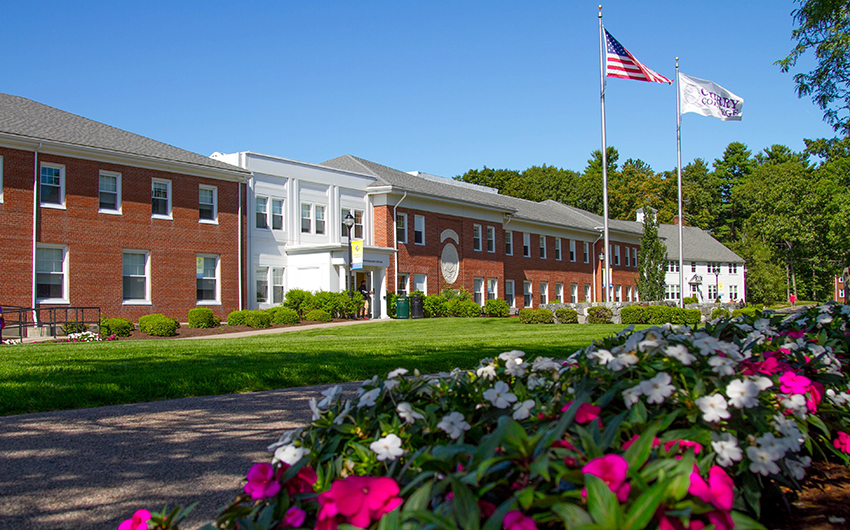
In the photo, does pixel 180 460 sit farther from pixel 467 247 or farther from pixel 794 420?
pixel 467 247

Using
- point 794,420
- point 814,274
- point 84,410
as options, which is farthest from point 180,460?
point 814,274

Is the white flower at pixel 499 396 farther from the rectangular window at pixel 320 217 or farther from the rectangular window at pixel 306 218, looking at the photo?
the rectangular window at pixel 320 217

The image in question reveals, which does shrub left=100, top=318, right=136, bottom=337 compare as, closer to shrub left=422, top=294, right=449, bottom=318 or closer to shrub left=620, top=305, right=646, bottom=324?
shrub left=422, top=294, right=449, bottom=318

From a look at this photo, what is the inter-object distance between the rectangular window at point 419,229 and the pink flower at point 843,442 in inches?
1220

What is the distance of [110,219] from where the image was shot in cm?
2378

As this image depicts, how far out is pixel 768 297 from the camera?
221 ft

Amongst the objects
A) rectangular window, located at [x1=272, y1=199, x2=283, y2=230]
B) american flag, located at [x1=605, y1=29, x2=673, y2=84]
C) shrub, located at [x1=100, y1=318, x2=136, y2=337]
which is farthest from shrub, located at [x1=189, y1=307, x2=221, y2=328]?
american flag, located at [x1=605, y1=29, x2=673, y2=84]

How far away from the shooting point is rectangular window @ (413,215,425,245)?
34.6 m

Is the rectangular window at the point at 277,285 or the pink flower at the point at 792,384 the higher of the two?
the rectangular window at the point at 277,285

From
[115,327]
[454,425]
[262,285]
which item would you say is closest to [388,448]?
→ [454,425]

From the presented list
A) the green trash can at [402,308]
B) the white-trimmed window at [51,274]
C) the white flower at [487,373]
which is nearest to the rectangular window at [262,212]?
the green trash can at [402,308]

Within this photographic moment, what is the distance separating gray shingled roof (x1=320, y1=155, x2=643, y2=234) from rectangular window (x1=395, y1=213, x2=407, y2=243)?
4.95 ft

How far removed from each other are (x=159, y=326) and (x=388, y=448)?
2086 centimetres

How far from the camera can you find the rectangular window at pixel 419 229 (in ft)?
113
